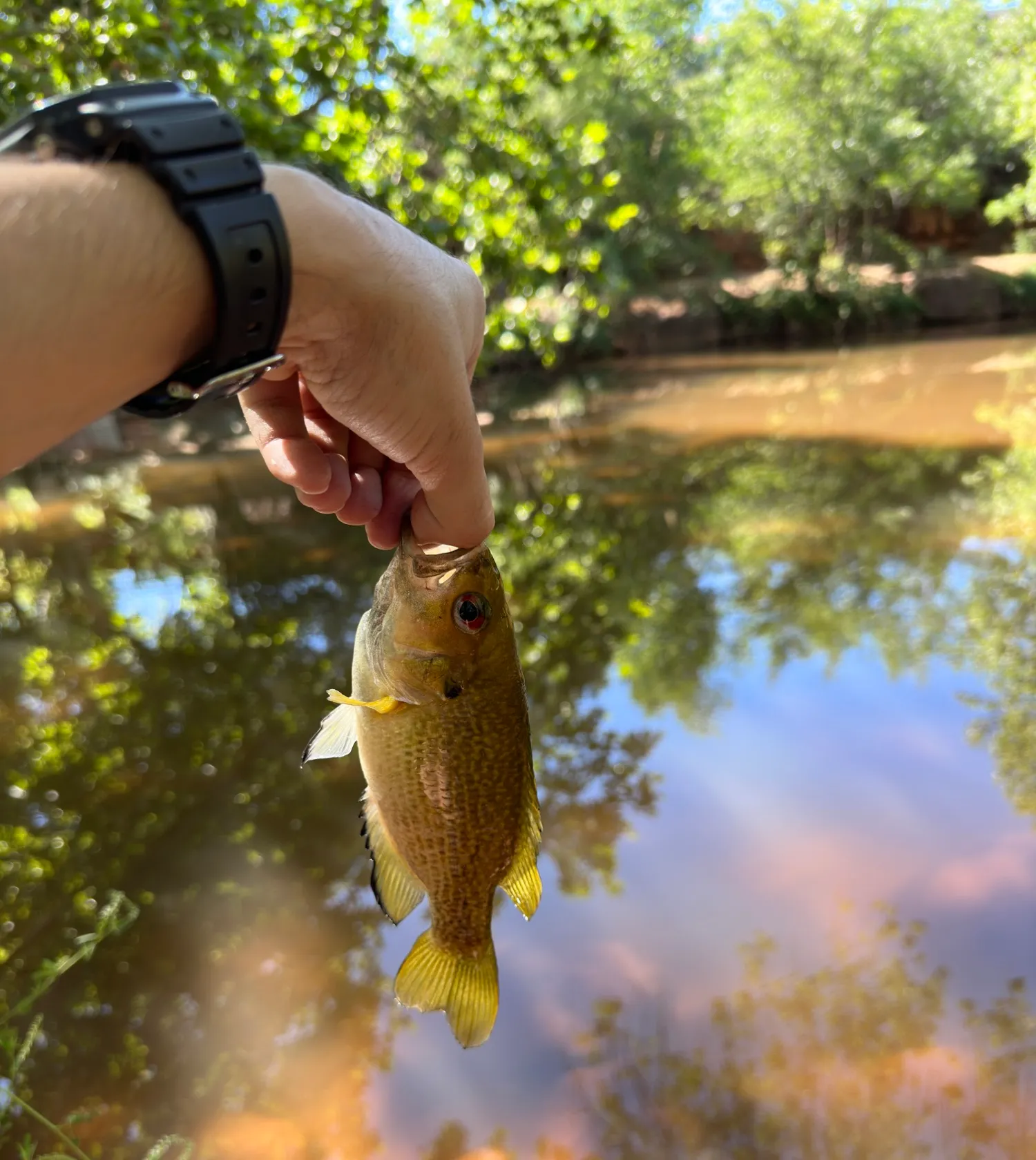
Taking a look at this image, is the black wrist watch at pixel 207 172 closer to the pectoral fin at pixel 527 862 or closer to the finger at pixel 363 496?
the finger at pixel 363 496

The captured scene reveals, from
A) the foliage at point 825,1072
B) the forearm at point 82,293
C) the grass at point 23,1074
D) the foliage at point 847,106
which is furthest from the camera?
the foliage at point 847,106

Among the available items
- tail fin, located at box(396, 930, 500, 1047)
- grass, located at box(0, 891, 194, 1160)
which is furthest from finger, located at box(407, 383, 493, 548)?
grass, located at box(0, 891, 194, 1160)

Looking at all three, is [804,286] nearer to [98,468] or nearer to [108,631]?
[98,468]

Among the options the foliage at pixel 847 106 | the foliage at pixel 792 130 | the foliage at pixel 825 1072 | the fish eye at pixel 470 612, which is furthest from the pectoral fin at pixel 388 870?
the foliage at pixel 847 106

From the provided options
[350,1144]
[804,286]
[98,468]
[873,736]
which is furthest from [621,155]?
[350,1144]

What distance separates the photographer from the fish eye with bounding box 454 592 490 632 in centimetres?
163

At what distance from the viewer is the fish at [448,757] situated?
5.41 ft

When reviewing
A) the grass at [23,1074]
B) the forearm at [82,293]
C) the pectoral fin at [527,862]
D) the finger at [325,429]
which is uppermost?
the forearm at [82,293]

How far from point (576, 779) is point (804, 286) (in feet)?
78.2

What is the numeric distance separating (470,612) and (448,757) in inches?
10.8

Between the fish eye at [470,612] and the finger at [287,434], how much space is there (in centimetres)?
31

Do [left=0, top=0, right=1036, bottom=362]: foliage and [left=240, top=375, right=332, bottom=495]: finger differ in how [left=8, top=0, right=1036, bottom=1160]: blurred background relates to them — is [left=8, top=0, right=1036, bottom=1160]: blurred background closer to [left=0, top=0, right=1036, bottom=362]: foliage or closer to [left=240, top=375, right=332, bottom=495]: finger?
[left=240, top=375, right=332, bottom=495]: finger

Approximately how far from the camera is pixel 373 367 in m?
1.17

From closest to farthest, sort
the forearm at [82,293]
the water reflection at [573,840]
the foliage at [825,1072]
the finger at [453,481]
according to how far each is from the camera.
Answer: the forearm at [82,293], the finger at [453,481], the foliage at [825,1072], the water reflection at [573,840]
